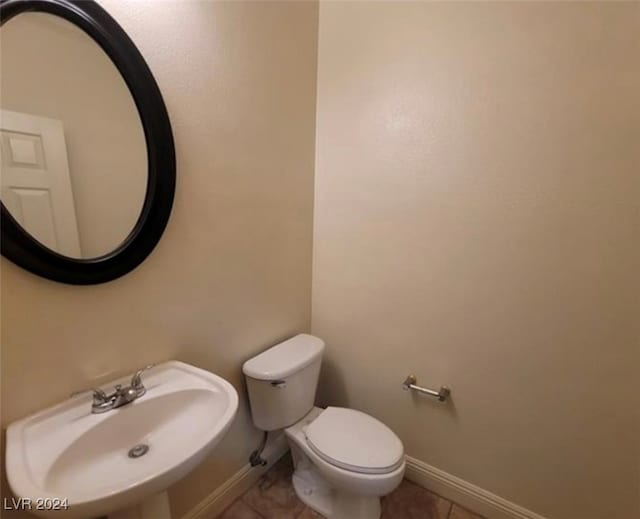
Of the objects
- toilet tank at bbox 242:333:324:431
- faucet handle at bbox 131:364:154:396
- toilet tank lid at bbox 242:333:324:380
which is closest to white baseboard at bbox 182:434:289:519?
toilet tank at bbox 242:333:324:431

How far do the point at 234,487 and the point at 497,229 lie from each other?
1609mm

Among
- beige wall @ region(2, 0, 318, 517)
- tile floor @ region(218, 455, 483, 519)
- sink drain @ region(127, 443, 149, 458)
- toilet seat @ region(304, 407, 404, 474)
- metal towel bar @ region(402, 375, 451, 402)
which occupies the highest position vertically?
beige wall @ region(2, 0, 318, 517)

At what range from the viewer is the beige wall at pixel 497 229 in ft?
3.36

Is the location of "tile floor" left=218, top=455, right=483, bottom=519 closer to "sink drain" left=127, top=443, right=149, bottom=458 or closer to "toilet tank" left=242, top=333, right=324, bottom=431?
"toilet tank" left=242, top=333, right=324, bottom=431

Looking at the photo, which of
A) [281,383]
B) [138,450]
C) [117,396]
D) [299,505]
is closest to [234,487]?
[299,505]

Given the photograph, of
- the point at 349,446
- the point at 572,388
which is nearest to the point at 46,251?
the point at 349,446

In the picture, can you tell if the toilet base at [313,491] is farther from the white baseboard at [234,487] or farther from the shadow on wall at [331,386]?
the shadow on wall at [331,386]

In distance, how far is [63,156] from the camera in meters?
0.83

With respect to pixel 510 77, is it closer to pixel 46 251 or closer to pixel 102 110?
pixel 102 110

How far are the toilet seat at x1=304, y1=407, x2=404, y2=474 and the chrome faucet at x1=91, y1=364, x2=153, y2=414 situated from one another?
0.71 meters

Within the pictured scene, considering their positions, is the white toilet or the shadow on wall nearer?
the white toilet

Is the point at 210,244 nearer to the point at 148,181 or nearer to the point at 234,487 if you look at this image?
the point at 148,181

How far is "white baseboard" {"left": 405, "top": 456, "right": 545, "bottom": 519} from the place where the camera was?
131cm

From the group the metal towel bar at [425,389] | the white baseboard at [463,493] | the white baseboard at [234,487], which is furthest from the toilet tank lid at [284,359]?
the white baseboard at [463,493]
